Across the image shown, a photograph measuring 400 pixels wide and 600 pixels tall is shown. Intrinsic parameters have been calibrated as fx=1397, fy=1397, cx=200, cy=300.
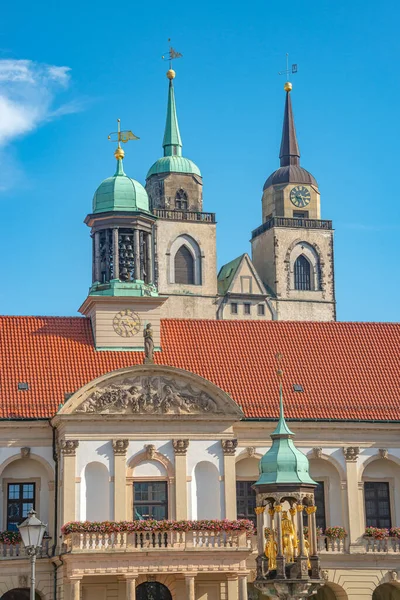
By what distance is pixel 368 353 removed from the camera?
58.7 m

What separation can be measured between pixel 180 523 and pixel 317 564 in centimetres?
847

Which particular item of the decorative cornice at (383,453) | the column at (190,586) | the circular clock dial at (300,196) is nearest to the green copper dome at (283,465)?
the column at (190,586)

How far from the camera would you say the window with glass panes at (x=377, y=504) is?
180 feet

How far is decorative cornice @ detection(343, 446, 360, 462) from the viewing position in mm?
54688

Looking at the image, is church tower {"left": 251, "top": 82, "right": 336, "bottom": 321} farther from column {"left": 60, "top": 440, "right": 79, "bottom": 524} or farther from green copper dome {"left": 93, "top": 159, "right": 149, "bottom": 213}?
column {"left": 60, "top": 440, "right": 79, "bottom": 524}

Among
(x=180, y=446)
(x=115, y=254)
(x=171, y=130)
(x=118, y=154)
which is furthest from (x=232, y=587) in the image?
(x=171, y=130)

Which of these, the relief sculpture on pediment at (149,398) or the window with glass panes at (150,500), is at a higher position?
the relief sculpture on pediment at (149,398)

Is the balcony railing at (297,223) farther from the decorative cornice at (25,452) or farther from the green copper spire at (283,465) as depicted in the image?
the green copper spire at (283,465)

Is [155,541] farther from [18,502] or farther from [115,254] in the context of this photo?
[115,254]

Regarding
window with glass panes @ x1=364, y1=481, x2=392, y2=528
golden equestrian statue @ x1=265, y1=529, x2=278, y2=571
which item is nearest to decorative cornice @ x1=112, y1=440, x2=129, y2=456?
window with glass panes @ x1=364, y1=481, x2=392, y2=528

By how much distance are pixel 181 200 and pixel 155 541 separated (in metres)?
64.9

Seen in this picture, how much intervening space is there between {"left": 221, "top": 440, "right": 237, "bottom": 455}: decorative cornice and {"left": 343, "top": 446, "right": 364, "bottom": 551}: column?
4.98 m

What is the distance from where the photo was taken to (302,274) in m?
116

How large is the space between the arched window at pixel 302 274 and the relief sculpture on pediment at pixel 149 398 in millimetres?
63149
